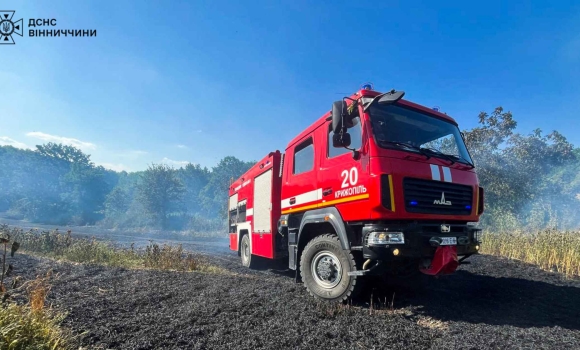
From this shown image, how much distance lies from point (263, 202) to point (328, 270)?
125 inches

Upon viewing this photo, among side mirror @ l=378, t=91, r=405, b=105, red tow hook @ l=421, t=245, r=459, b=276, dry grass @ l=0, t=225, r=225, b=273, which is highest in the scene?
side mirror @ l=378, t=91, r=405, b=105

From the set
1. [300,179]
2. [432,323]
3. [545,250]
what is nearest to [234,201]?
[300,179]

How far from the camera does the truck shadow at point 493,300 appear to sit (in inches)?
145

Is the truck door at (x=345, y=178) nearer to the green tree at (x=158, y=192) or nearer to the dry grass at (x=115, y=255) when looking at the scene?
the dry grass at (x=115, y=255)

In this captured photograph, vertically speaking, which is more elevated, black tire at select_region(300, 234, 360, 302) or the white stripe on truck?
the white stripe on truck

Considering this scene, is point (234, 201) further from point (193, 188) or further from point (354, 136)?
point (193, 188)

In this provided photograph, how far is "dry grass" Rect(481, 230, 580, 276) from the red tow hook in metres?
4.72

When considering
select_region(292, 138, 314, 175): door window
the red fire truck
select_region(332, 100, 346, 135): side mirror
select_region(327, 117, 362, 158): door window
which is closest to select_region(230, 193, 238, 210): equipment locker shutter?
select_region(292, 138, 314, 175): door window

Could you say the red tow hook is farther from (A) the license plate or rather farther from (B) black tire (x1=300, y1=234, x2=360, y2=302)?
(B) black tire (x1=300, y1=234, x2=360, y2=302)

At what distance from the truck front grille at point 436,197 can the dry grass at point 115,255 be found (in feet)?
16.9

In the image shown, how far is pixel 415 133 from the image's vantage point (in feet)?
14.5

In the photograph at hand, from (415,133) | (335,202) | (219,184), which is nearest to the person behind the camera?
(335,202)

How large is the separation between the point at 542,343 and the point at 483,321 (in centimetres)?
70

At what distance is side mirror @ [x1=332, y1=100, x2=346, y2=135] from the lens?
13.0 ft
